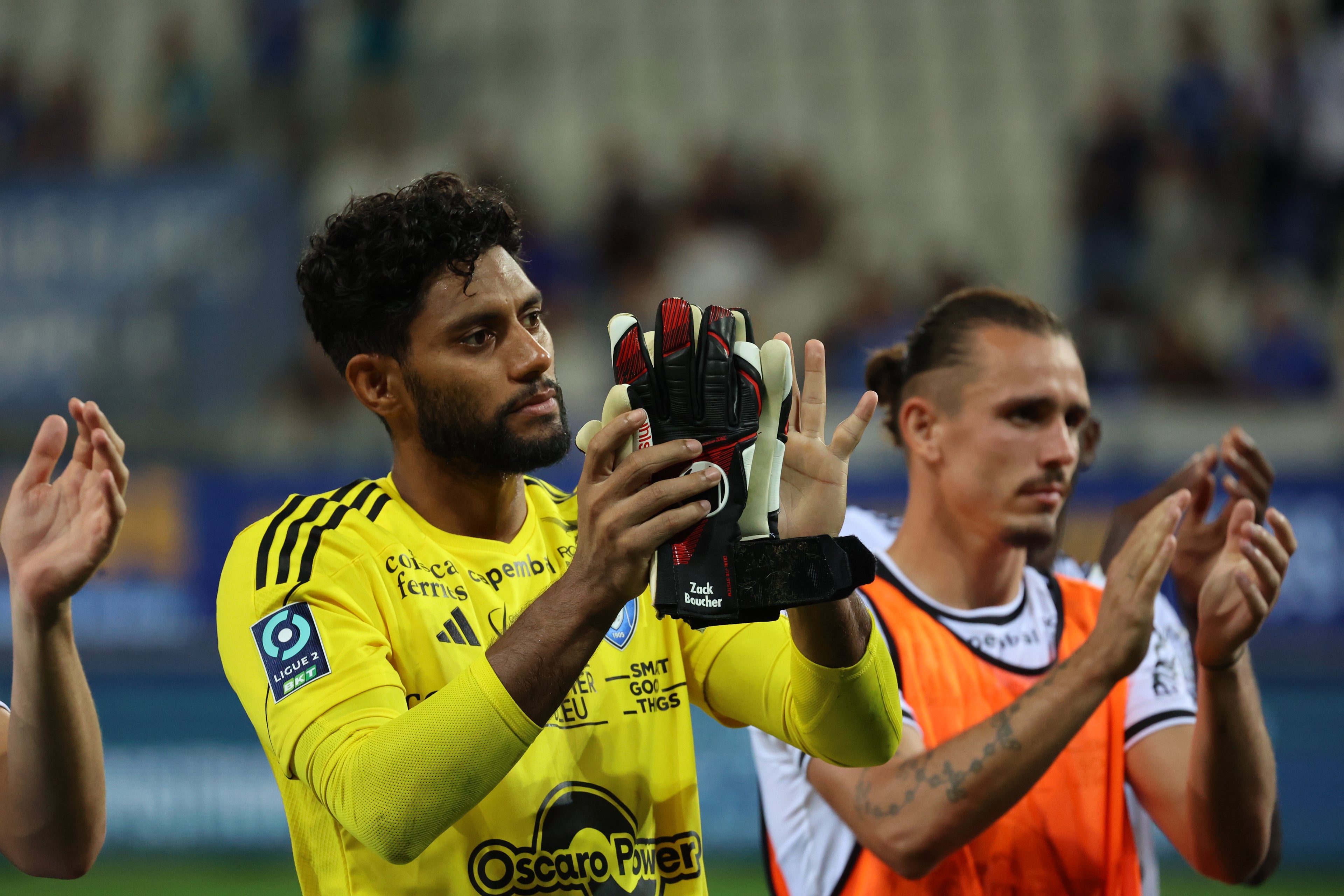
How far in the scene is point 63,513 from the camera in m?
2.73

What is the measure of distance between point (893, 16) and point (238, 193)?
765cm

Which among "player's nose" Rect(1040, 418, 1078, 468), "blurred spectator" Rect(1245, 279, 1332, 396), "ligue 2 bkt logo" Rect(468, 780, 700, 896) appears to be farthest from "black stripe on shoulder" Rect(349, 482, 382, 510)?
"blurred spectator" Rect(1245, 279, 1332, 396)

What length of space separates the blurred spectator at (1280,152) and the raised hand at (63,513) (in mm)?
10527

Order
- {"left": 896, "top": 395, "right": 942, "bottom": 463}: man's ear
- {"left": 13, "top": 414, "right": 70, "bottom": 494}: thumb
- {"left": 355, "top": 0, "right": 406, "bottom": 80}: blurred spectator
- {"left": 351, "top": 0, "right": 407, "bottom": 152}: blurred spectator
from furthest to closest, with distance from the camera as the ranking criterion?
{"left": 355, "top": 0, "right": 406, "bottom": 80}: blurred spectator
{"left": 351, "top": 0, "right": 407, "bottom": 152}: blurred spectator
{"left": 896, "top": 395, "right": 942, "bottom": 463}: man's ear
{"left": 13, "top": 414, "right": 70, "bottom": 494}: thumb

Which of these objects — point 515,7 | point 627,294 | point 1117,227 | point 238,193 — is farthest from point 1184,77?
point 238,193

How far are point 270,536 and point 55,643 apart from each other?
0.47 m

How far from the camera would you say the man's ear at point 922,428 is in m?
3.70

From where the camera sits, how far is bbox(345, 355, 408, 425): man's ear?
9.45ft

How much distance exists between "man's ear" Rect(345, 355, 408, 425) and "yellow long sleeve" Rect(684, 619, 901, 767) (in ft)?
2.60

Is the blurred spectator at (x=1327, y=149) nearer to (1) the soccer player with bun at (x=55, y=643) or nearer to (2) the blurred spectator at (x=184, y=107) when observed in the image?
(2) the blurred spectator at (x=184, y=107)

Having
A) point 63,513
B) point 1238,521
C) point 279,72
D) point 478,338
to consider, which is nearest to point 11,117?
point 279,72

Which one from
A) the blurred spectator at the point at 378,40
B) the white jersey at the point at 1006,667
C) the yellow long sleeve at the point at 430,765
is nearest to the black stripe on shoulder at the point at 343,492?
the yellow long sleeve at the point at 430,765

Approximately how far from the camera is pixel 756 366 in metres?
2.25

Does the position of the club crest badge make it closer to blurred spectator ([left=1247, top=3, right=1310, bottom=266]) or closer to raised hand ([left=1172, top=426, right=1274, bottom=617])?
raised hand ([left=1172, top=426, right=1274, bottom=617])
